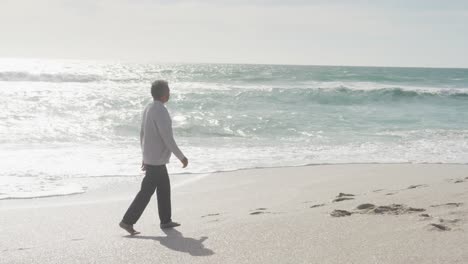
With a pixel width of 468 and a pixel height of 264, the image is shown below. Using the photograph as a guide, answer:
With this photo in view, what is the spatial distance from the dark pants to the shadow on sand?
31 cm

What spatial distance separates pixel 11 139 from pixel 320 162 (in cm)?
701

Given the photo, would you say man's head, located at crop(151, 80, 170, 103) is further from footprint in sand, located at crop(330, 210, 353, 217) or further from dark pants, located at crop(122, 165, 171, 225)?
footprint in sand, located at crop(330, 210, 353, 217)

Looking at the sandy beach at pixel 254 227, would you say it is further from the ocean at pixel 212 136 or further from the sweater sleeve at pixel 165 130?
the ocean at pixel 212 136

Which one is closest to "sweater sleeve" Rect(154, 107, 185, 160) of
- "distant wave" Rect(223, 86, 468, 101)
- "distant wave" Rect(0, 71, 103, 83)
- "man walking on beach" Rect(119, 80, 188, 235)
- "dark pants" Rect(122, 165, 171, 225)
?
"man walking on beach" Rect(119, 80, 188, 235)

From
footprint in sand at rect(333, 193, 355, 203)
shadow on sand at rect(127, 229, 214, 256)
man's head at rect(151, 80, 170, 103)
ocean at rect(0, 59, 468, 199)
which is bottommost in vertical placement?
ocean at rect(0, 59, 468, 199)

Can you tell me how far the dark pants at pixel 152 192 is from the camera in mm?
4703

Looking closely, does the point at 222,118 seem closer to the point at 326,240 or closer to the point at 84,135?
the point at 84,135

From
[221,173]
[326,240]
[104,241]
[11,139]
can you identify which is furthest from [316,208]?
[11,139]

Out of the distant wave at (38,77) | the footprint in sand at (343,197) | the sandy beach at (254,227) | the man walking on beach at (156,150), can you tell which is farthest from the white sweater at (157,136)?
the distant wave at (38,77)

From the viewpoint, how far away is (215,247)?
3805mm

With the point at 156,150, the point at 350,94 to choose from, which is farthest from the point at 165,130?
the point at 350,94

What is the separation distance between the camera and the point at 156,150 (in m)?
4.71

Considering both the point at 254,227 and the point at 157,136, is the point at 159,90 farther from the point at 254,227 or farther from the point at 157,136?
the point at 254,227

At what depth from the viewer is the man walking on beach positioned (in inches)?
183
